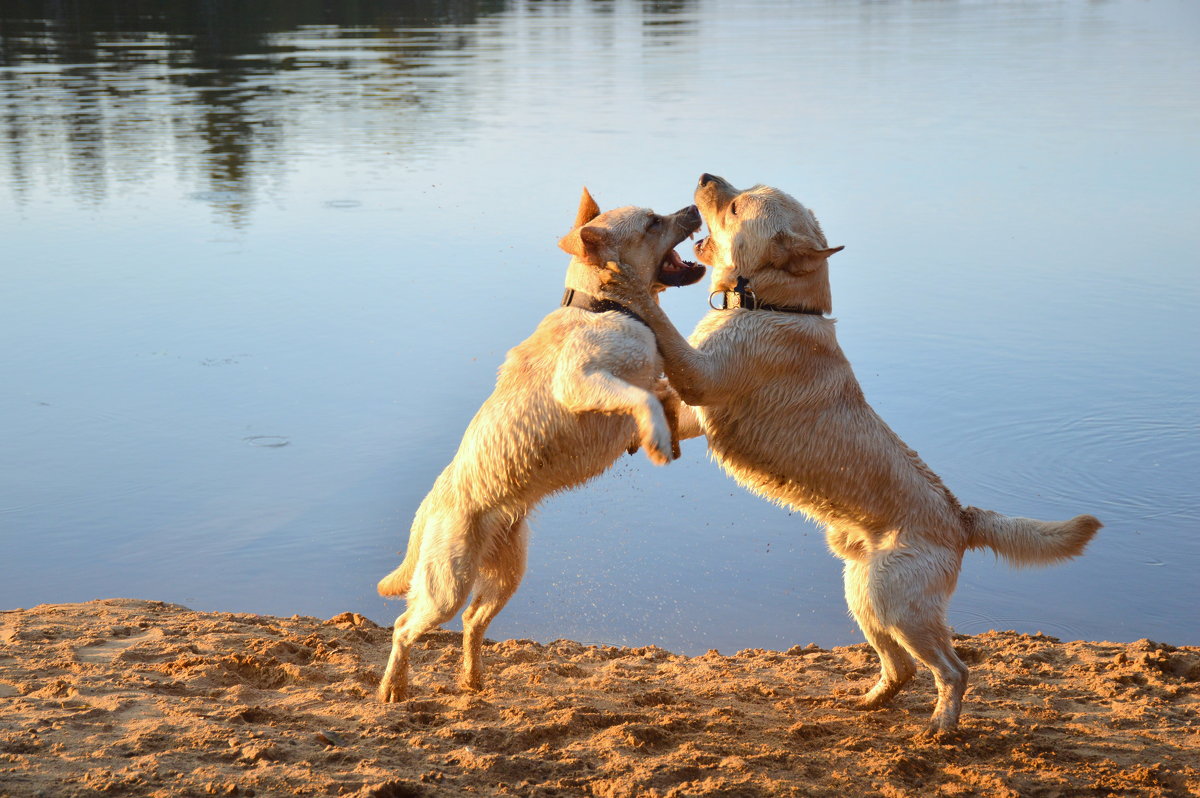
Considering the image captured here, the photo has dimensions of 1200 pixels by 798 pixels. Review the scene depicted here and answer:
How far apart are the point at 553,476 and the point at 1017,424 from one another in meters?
4.83

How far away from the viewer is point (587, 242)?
17.0 feet

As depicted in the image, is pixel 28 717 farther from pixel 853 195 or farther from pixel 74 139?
pixel 74 139

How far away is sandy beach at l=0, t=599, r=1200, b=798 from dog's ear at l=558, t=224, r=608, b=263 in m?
2.02

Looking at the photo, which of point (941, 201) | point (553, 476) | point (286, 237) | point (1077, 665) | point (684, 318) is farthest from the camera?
point (941, 201)

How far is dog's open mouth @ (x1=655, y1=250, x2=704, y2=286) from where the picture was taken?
550 centimetres

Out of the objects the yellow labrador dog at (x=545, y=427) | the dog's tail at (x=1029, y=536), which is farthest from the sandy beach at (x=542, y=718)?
the dog's tail at (x=1029, y=536)

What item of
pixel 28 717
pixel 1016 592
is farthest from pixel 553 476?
pixel 1016 592

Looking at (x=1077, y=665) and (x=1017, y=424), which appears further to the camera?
(x=1017, y=424)

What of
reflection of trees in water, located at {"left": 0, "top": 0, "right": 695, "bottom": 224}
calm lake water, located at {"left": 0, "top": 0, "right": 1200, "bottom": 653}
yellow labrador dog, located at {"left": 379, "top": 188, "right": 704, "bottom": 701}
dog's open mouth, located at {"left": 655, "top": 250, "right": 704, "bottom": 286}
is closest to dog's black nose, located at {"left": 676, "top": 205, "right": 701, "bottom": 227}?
yellow labrador dog, located at {"left": 379, "top": 188, "right": 704, "bottom": 701}

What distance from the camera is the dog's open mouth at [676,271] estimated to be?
18.0ft

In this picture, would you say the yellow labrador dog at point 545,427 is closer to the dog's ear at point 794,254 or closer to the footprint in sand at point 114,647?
the dog's ear at point 794,254

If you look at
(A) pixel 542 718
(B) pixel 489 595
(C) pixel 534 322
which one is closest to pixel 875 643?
(A) pixel 542 718

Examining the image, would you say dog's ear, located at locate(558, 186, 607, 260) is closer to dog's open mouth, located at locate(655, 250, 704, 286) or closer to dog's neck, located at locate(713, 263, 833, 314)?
dog's open mouth, located at locate(655, 250, 704, 286)

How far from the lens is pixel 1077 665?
6004 millimetres
